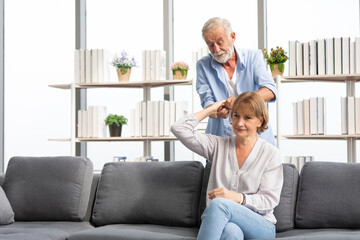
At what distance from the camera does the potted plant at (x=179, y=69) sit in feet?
15.5

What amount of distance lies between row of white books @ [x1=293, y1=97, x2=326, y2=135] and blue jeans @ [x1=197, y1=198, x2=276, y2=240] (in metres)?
2.19

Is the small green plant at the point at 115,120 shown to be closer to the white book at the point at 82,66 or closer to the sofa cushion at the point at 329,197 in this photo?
the white book at the point at 82,66

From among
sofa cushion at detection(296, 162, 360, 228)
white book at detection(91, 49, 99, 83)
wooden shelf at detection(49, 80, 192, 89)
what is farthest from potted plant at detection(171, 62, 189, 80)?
sofa cushion at detection(296, 162, 360, 228)

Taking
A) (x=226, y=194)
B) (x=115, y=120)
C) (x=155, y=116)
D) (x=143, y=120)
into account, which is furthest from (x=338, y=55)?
(x=226, y=194)

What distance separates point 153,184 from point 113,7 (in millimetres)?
3007

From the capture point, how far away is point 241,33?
5.07 m

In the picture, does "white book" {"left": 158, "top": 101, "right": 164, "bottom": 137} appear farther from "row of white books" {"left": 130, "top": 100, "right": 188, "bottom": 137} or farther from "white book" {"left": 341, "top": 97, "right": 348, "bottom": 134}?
"white book" {"left": 341, "top": 97, "right": 348, "bottom": 134}

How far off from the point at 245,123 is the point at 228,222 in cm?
→ 53

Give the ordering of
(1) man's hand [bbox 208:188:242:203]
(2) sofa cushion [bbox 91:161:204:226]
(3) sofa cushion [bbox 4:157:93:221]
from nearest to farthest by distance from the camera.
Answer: (1) man's hand [bbox 208:188:242:203]
(2) sofa cushion [bbox 91:161:204:226]
(3) sofa cushion [bbox 4:157:93:221]

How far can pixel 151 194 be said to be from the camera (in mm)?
2967

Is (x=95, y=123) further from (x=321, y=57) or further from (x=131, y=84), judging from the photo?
(x=321, y=57)

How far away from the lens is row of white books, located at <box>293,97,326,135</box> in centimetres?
431

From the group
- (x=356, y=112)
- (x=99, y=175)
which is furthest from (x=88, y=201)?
(x=356, y=112)

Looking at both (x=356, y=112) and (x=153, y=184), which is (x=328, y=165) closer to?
(x=153, y=184)
